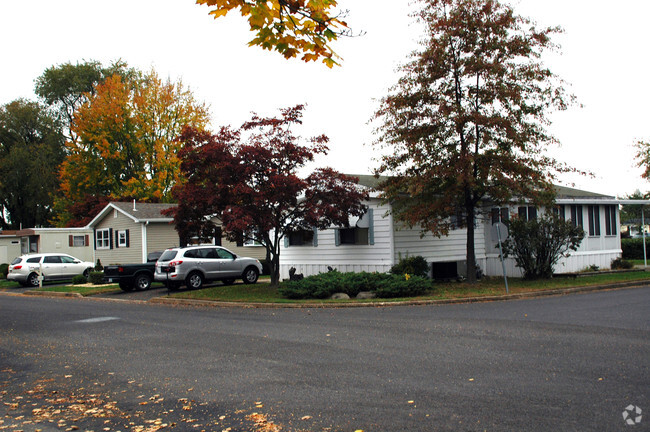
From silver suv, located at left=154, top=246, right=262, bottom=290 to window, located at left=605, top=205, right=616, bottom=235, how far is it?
1662 cm

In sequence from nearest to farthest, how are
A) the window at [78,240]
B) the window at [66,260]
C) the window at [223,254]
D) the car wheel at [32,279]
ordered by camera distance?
the window at [223,254]
the car wheel at [32,279]
the window at [66,260]
the window at [78,240]

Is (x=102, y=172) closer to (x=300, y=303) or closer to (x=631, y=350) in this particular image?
→ (x=300, y=303)

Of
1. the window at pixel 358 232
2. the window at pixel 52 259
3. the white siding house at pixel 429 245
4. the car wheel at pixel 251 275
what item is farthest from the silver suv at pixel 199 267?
the window at pixel 52 259

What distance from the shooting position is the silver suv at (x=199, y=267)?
22.9 meters

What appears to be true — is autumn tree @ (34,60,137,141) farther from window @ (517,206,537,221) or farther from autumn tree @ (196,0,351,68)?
autumn tree @ (196,0,351,68)

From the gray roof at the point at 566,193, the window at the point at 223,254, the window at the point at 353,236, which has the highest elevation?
the gray roof at the point at 566,193

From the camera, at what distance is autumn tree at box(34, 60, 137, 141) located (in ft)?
193

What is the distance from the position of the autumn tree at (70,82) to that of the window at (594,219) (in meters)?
44.9

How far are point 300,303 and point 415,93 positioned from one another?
804 centimetres

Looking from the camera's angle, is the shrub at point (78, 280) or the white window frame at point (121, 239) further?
the white window frame at point (121, 239)

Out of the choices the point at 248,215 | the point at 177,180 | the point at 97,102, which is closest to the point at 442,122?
the point at 248,215

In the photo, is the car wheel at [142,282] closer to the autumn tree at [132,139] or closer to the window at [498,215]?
the window at [498,215]

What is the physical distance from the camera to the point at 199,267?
23.6 metres

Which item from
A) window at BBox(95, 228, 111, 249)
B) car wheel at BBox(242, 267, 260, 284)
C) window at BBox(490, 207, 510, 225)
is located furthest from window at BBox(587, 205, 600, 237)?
window at BBox(95, 228, 111, 249)
